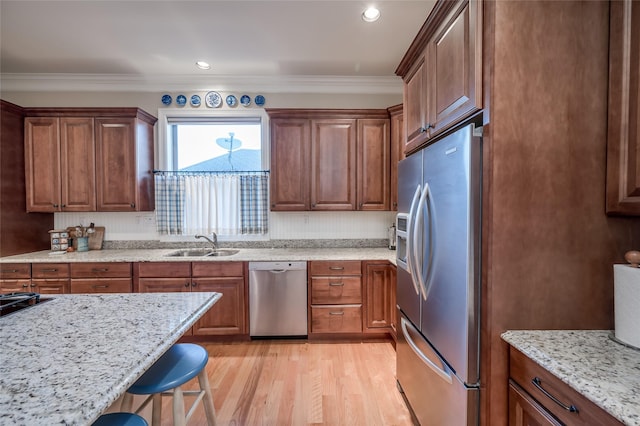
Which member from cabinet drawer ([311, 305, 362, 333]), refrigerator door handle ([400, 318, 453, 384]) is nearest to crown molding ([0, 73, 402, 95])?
cabinet drawer ([311, 305, 362, 333])

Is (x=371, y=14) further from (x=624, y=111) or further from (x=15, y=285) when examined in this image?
(x=15, y=285)

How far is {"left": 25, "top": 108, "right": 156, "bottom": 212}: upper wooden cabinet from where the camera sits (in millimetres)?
2850

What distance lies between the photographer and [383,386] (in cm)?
209

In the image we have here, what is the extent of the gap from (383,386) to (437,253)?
1.36m

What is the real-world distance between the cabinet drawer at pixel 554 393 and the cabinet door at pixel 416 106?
3.99 ft

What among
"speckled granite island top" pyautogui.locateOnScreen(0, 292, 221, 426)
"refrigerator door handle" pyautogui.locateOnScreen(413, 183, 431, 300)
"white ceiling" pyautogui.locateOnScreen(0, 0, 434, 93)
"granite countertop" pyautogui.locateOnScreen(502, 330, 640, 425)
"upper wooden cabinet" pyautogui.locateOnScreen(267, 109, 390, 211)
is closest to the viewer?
"speckled granite island top" pyautogui.locateOnScreen(0, 292, 221, 426)

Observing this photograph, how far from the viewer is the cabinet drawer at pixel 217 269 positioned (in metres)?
2.67

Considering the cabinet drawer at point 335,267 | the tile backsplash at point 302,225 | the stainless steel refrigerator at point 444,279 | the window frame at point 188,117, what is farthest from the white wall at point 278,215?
the stainless steel refrigerator at point 444,279

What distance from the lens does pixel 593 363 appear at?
893 mm

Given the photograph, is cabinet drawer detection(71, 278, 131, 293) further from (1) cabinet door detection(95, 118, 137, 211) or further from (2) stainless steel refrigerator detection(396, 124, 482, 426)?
(2) stainless steel refrigerator detection(396, 124, 482, 426)

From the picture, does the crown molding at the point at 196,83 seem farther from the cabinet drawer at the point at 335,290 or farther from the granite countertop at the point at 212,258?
the cabinet drawer at the point at 335,290

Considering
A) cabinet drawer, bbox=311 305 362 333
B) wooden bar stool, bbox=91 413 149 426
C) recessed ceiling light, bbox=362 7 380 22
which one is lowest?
cabinet drawer, bbox=311 305 362 333

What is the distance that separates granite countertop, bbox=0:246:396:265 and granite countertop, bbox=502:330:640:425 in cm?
152

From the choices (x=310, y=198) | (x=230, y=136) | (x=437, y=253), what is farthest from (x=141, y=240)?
(x=437, y=253)
